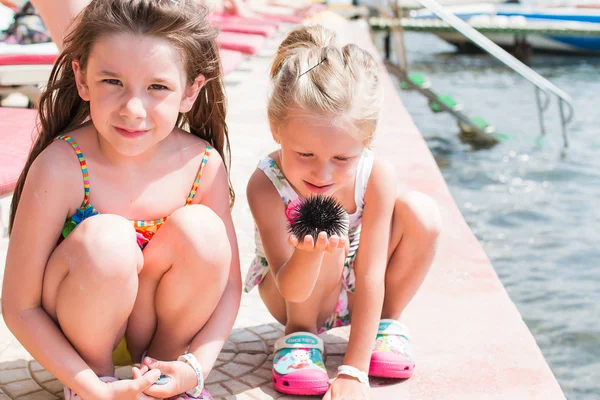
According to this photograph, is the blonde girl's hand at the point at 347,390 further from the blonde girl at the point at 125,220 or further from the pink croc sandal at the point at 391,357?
the blonde girl at the point at 125,220

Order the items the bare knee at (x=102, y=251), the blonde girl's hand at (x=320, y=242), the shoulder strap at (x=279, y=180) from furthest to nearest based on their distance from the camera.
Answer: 1. the shoulder strap at (x=279, y=180)
2. the blonde girl's hand at (x=320, y=242)
3. the bare knee at (x=102, y=251)

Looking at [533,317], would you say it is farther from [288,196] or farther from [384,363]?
[288,196]

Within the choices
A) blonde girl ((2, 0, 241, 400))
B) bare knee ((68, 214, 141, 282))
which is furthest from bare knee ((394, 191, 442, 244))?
bare knee ((68, 214, 141, 282))

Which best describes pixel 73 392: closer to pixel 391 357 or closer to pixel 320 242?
pixel 320 242

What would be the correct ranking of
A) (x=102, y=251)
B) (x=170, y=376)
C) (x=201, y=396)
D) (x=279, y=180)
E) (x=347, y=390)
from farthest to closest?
(x=279, y=180) < (x=347, y=390) < (x=201, y=396) < (x=170, y=376) < (x=102, y=251)

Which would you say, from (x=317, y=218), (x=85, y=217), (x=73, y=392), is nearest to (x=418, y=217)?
(x=317, y=218)

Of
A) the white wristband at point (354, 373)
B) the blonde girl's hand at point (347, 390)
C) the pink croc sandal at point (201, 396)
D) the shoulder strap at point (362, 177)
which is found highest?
the shoulder strap at point (362, 177)

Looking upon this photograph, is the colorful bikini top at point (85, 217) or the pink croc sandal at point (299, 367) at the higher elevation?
the colorful bikini top at point (85, 217)

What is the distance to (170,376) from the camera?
2115 mm

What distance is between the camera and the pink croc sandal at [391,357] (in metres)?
2.53

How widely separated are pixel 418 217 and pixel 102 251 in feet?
3.34

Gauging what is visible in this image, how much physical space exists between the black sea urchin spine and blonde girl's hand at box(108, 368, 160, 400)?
20.5 inches

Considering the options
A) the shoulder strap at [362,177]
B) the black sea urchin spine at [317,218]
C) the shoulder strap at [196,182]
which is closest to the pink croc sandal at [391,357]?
the shoulder strap at [362,177]

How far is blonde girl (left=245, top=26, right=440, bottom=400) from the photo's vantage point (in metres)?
2.31
